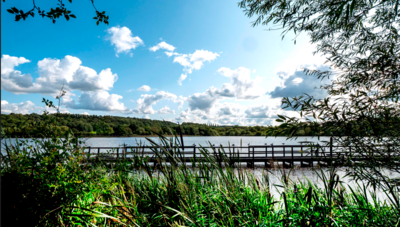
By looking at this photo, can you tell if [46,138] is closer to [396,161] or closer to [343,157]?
[343,157]

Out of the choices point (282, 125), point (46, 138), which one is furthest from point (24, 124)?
point (282, 125)

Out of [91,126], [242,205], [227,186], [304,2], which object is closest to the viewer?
[242,205]

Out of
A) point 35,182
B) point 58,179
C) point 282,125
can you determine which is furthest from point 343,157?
point 35,182

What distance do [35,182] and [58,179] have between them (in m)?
0.31

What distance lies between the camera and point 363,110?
279cm

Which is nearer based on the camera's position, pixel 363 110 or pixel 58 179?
pixel 58 179

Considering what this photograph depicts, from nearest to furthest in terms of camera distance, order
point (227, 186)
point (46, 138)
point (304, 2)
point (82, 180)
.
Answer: point (227, 186), point (82, 180), point (46, 138), point (304, 2)

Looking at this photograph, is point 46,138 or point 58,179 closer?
point 58,179

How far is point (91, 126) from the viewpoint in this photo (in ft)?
13.0

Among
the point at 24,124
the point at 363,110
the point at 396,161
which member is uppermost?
the point at 363,110

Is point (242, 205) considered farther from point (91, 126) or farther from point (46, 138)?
point (91, 126)

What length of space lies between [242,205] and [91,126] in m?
3.08

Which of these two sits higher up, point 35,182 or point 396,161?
point 396,161

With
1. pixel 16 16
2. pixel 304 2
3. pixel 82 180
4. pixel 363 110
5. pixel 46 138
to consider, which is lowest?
pixel 82 180
